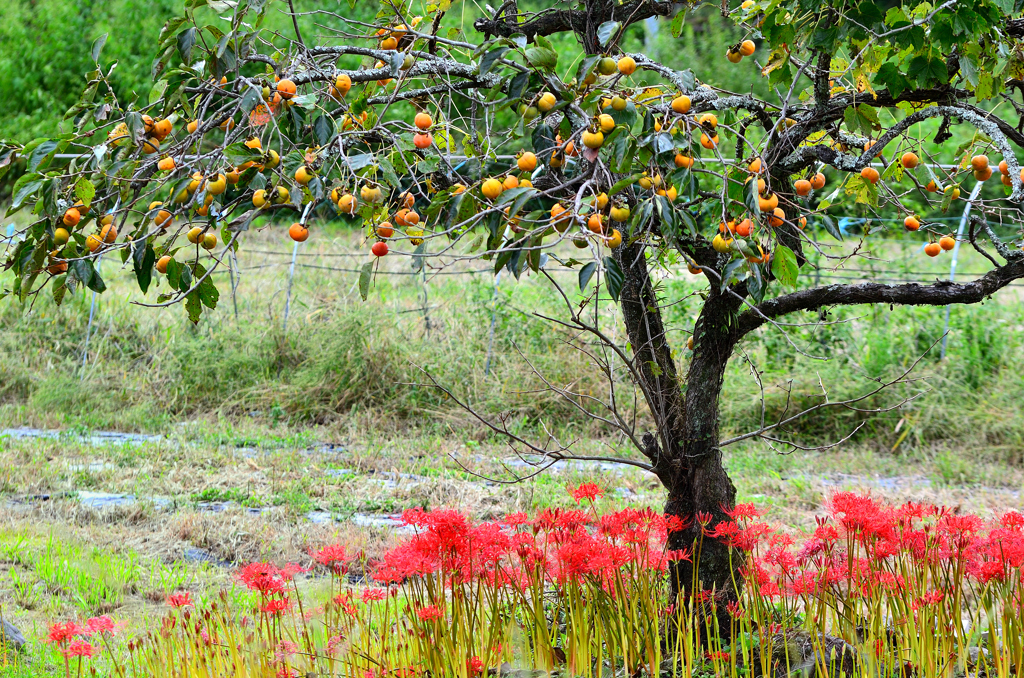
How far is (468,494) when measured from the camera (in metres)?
4.61

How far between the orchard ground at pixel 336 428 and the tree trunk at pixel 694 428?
3.45 ft

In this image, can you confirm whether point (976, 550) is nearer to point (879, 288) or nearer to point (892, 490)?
point (879, 288)

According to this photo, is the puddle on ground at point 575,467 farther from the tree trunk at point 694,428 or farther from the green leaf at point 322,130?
the green leaf at point 322,130

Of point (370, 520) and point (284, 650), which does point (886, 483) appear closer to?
point (370, 520)

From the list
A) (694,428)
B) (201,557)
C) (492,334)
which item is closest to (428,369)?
(492,334)

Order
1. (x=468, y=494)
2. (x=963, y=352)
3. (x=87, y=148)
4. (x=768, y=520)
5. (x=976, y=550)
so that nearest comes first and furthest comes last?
(x=87, y=148) < (x=976, y=550) < (x=768, y=520) < (x=468, y=494) < (x=963, y=352)

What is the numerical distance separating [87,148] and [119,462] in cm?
390

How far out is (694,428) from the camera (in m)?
2.46

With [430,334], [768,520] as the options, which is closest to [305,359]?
[430,334]

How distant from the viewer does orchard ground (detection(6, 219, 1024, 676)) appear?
3.88 m

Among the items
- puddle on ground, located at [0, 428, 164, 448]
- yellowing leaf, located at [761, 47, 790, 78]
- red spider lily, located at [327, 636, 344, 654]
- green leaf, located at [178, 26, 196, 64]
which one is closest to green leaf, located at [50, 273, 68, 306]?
green leaf, located at [178, 26, 196, 64]

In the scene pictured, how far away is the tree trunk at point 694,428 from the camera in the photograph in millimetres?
2418

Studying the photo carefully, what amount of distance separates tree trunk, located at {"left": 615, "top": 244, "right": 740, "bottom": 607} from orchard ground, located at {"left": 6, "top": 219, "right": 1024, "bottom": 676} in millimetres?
1052

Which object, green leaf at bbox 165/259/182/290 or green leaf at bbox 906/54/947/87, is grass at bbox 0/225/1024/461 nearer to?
green leaf at bbox 906/54/947/87
